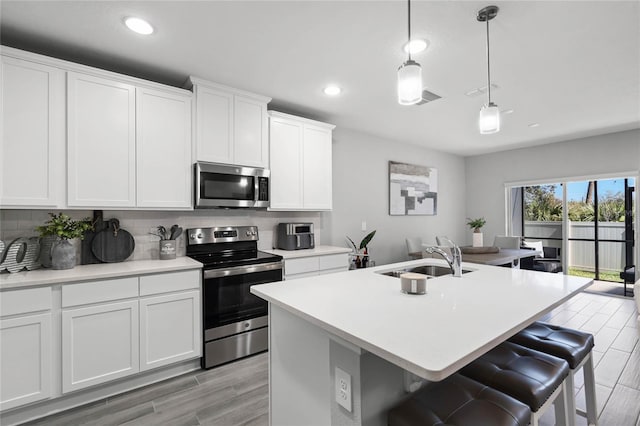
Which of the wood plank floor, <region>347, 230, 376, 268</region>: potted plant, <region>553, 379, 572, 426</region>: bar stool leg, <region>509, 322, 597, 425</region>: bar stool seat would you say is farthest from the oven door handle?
<region>553, 379, 572, 426</region>: bar stool leg

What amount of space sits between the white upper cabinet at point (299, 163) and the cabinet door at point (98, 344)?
1.59 m

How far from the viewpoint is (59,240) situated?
224 centimetres

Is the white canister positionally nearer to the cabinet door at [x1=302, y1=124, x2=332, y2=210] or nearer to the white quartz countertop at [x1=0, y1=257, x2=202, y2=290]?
the white quartz countertop at [x1=0, y1=257, x2=202, y2=290]

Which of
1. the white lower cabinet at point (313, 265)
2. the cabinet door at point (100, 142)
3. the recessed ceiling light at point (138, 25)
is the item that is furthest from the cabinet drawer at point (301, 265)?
the recessed ceiling light at point (138, 25)

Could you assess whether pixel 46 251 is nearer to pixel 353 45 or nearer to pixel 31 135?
pixel 31 135

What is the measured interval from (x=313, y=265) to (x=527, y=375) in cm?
213

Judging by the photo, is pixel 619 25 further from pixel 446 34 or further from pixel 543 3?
pixel 446 34

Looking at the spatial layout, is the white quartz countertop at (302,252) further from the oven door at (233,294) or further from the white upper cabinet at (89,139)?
the white upper cabinet at (89,139)

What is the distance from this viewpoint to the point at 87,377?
6.68 feet

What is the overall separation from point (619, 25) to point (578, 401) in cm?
257

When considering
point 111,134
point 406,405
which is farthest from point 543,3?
point 111,134

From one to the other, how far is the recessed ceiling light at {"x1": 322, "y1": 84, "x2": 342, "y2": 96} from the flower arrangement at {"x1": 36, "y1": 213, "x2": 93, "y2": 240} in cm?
237

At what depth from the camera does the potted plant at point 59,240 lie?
2.17 m

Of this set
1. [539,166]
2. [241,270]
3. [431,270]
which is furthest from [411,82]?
[539,166]
